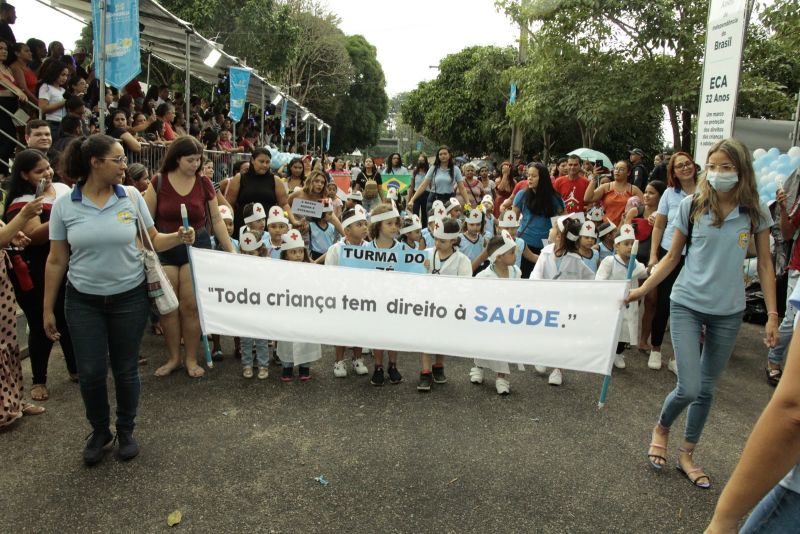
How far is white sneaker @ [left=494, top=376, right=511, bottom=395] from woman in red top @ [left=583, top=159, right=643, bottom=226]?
361 centimetres

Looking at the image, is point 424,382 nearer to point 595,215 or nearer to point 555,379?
point 555,379

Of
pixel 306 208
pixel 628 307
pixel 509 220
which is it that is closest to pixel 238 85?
pixel 306 208

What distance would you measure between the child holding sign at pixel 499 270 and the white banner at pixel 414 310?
114cm

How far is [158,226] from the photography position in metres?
5.26

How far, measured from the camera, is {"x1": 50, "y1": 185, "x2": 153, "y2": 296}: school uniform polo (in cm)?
370

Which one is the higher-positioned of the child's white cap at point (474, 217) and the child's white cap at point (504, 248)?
the child's white cap at point (474, 217)

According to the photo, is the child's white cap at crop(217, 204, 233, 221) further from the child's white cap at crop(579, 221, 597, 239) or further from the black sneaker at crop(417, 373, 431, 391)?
the child's white cap at crop(579, 221, 597, 239)

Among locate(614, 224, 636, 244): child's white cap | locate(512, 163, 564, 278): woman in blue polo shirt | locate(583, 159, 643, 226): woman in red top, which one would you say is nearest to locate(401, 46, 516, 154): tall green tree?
locate(583, 159, 643, 226): woman in red top

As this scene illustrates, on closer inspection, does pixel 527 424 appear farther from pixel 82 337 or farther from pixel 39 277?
pixel 39 277

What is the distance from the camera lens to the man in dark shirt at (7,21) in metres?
8.25

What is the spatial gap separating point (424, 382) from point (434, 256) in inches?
44.1

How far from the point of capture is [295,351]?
5.42 metres

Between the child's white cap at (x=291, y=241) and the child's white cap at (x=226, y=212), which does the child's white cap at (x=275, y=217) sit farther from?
A: the child's white cap at (x=226, y=212)

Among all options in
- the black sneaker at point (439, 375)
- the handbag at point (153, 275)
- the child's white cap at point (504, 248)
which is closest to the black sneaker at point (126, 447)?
the handbag at point (153, 275)
